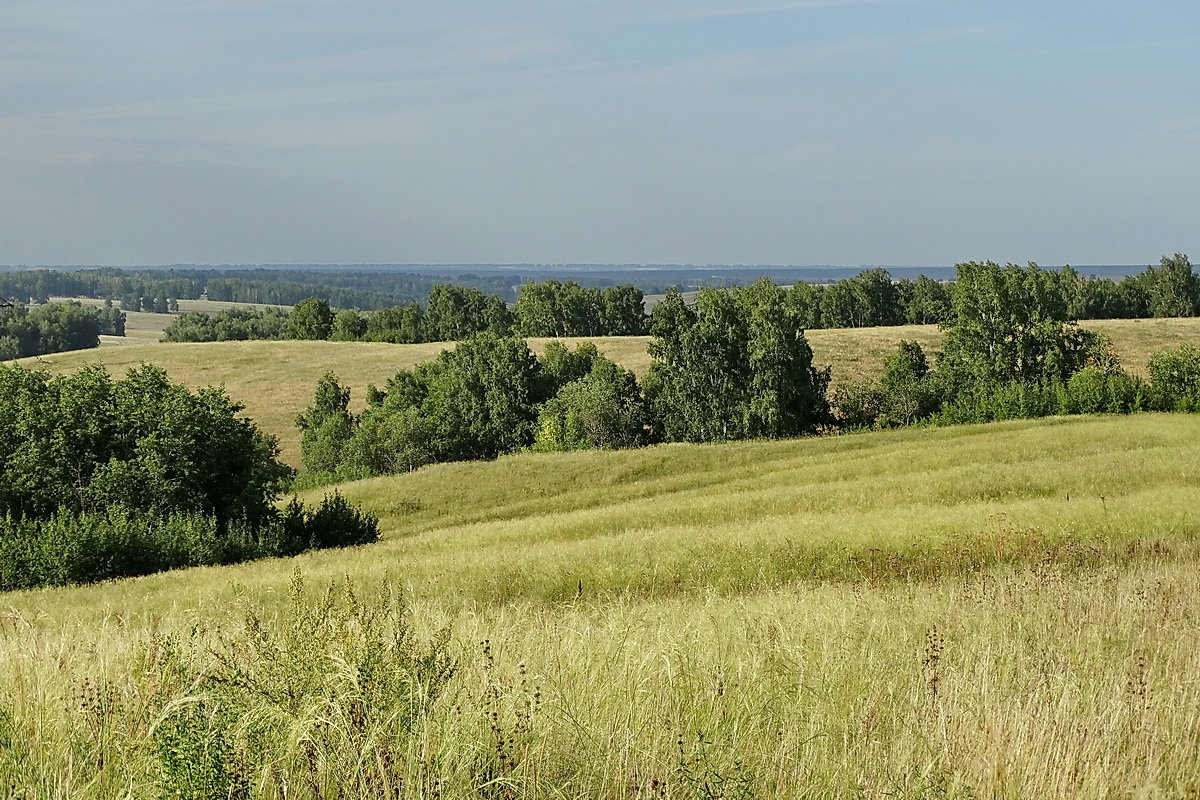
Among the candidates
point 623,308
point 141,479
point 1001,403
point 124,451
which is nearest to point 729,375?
point 1001,403

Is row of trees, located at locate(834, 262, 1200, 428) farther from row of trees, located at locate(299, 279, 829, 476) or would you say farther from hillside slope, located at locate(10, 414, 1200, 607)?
hillside slope, located at locate(10, 414, 1200, 607)

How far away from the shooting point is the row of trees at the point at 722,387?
73562 mm

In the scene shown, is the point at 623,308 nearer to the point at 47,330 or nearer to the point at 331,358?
the point at 331,358

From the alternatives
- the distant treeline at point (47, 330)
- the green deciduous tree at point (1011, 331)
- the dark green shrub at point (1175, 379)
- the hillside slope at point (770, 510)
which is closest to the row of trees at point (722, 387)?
the green deciduous tree at point (1011, 331)

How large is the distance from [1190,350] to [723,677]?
70.0 m

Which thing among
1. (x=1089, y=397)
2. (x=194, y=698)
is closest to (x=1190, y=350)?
(x=1089, y=397)

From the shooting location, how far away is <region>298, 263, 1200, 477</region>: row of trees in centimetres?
7356

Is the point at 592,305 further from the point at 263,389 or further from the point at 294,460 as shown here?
the point at 294,460

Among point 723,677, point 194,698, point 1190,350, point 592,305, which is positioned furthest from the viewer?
point 592,305

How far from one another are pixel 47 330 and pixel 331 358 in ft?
241

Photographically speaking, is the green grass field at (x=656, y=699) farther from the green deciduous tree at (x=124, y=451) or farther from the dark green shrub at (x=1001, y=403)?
the dark green shrub at (x=1001, y=403)

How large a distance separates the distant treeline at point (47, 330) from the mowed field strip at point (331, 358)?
117 ft

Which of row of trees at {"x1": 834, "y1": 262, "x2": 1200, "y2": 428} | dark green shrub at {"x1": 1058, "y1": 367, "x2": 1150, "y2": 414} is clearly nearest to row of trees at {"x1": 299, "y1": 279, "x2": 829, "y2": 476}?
row of trees at {"x1": 834, "y1": 262, "x2": 1200, "y2": 428}

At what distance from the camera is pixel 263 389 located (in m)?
103
